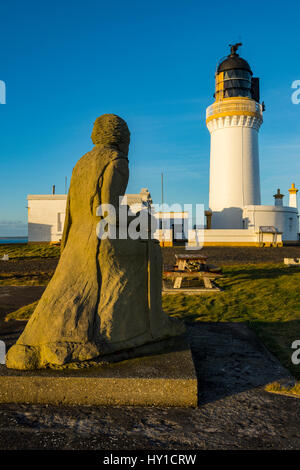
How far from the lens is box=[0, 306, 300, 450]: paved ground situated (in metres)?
1.97

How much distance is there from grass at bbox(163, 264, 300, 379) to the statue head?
2709 mm

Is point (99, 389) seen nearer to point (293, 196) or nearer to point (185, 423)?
point (185, 423)

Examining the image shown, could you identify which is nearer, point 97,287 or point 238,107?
point 97,287

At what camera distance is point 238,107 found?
94.5 feet

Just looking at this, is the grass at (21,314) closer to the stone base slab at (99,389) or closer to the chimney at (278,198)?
the stone base slab at (99,389)

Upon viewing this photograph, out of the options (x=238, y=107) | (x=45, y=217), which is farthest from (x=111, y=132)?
(x=238, y=107)

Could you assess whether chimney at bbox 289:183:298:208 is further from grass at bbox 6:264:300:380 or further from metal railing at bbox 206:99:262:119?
grass at bbox 6:264:300:380

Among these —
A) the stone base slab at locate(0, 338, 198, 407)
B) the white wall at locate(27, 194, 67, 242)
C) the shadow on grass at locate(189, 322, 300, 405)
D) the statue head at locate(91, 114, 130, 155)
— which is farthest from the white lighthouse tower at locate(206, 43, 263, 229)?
the stone base slab at locate(0, 338, 198, 407)

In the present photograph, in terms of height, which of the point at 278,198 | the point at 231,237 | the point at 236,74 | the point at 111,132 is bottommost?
the point at 231,237

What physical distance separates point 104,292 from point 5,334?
7.03 ft

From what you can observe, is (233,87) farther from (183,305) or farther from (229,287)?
(183,305)

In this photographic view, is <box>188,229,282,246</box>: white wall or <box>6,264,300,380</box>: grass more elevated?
<box>188,229,282,246</box>: white wall

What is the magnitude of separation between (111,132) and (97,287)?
142cm
